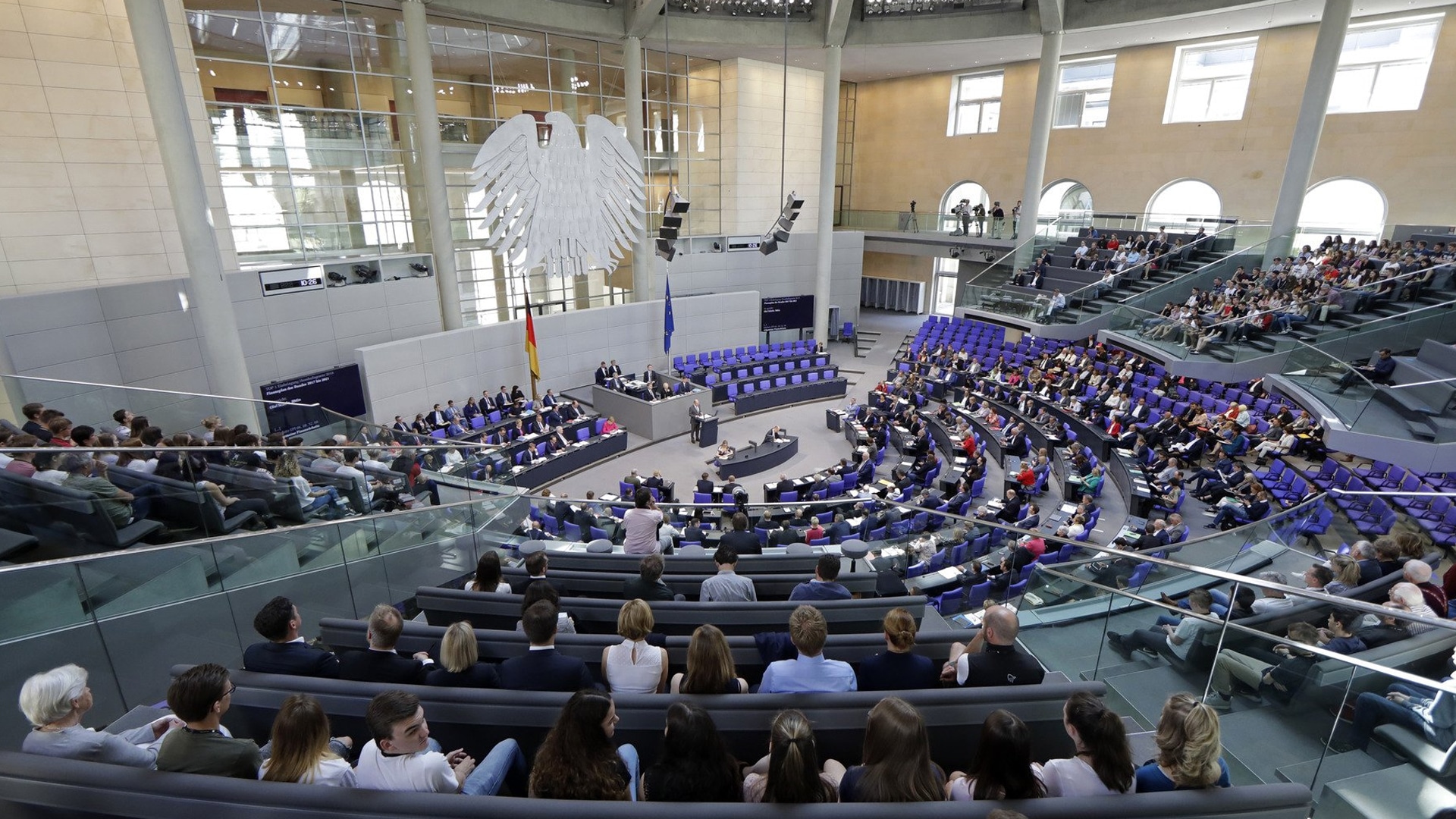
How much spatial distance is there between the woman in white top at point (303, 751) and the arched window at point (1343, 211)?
23479 millimetres

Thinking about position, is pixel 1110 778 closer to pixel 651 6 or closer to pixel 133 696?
pixel 133 696

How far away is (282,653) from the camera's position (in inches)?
126

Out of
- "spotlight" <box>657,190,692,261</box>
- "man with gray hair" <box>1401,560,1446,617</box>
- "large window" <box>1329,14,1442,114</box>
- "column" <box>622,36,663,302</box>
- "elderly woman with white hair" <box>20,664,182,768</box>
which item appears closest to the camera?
"elderly woman with white hair" <box>20,664,182,768</box>

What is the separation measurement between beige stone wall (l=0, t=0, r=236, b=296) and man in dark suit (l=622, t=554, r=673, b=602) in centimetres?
1206

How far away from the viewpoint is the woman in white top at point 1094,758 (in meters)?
2.38

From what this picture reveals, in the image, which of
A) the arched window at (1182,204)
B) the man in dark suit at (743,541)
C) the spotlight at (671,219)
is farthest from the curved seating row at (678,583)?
the arched window at (1182,204)

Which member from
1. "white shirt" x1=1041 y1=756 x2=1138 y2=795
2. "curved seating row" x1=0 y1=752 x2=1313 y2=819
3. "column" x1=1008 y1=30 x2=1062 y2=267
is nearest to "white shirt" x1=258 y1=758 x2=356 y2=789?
"curved seating row" x1=0 y1=752 x2=1313 y2=819

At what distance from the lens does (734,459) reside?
48.6ft

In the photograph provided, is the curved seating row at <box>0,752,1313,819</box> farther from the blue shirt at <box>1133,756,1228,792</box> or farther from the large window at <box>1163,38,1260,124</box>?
the large window at <box>1163,38,1260,124</box>

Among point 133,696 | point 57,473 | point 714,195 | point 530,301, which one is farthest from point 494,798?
point 714,195

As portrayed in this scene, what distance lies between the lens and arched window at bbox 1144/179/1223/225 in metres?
21.6

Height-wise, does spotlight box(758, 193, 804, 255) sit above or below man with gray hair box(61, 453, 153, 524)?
above

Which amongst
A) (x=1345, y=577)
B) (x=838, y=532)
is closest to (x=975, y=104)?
(x=838, y=532)

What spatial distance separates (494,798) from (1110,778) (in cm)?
211
